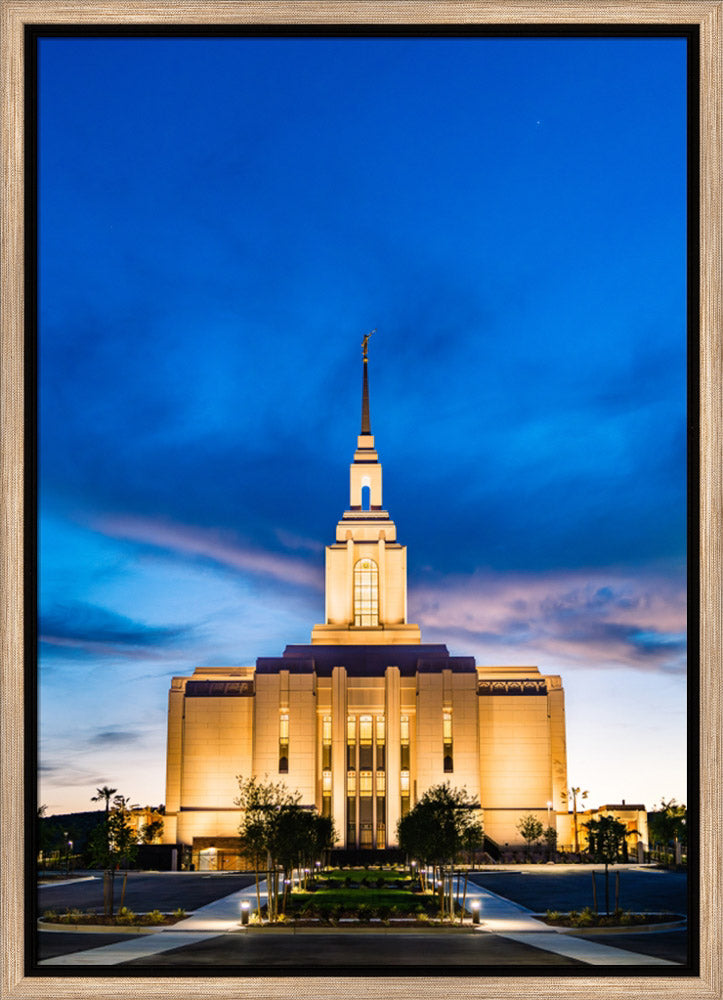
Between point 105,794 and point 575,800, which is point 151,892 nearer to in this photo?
point 105,794

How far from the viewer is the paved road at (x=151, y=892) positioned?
86.1 feet

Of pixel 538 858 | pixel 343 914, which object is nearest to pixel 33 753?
pixel 343 914

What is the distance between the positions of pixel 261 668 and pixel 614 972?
170ft

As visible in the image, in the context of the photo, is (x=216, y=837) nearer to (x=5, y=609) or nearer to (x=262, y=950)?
(x=262, y=950)

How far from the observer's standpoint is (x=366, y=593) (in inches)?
2913

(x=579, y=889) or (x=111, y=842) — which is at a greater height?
(x=111, y=842)

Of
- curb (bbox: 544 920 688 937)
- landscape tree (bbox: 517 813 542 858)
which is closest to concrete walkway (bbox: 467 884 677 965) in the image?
curb (bbox: 544 920 688 937)

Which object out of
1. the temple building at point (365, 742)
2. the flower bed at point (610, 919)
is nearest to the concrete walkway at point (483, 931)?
the flower bed at point (610, 919)

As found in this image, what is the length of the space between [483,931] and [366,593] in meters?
54.5

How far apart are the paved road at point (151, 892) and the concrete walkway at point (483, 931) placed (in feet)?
3.79

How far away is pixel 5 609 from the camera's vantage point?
36.0ft

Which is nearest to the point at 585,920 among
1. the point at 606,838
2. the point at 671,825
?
the point at 606,838

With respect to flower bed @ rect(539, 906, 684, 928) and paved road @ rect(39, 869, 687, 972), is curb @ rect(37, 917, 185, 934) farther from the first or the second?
flower bed @ rect(539, 906, 684, 928)

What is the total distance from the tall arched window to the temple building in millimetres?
8925
